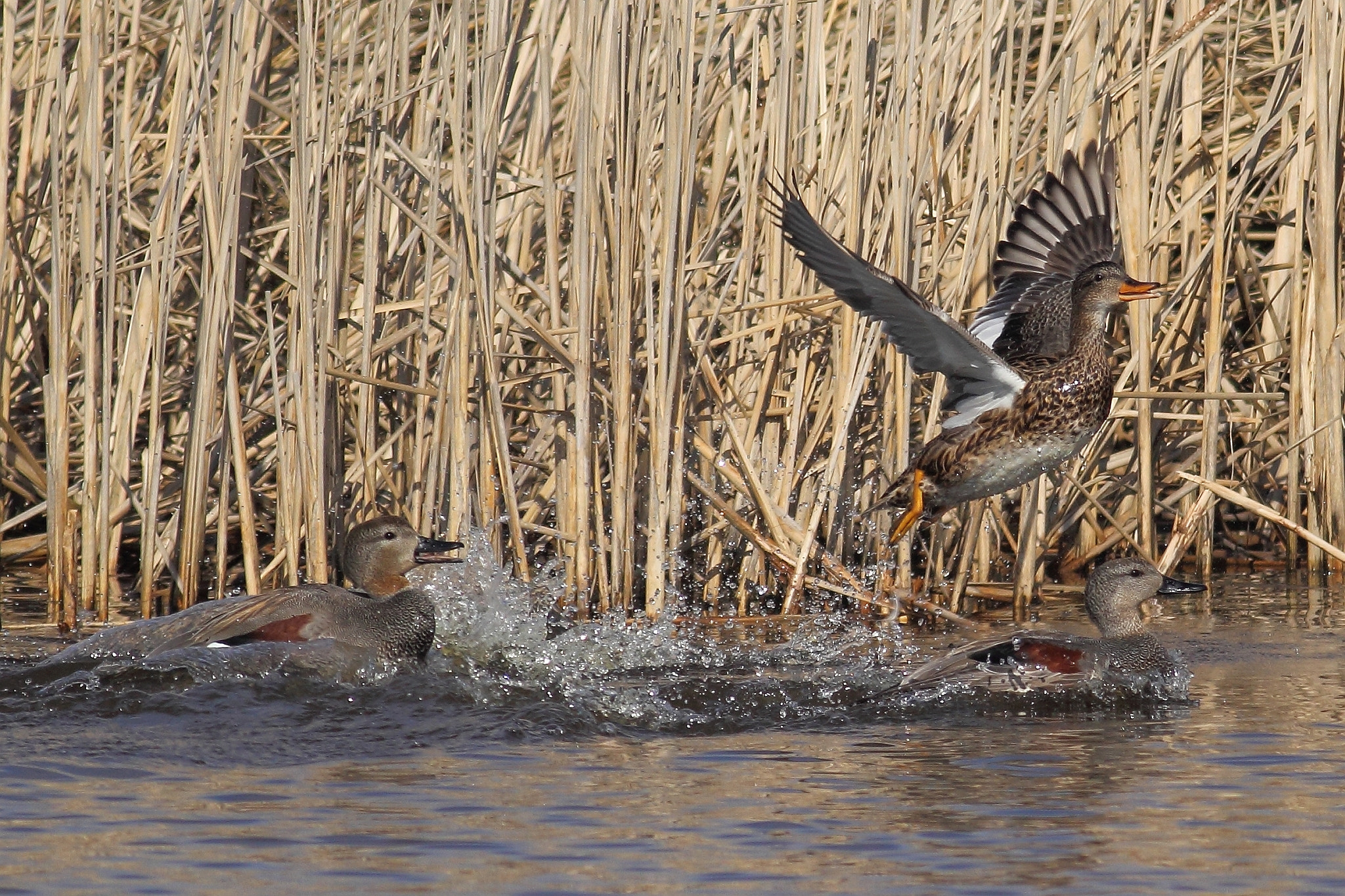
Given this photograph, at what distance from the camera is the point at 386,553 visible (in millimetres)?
5996

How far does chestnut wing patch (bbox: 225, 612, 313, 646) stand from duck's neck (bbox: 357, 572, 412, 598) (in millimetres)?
385

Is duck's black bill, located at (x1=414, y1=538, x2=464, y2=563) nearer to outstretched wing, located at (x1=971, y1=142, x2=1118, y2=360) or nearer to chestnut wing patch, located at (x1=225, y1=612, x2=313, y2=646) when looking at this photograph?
chestnut wing patch, located at (x1=225, y1=612, x2=313, y2=646)

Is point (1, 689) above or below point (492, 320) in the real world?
below

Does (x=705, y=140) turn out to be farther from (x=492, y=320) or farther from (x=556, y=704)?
Result: (x=556, y=704)

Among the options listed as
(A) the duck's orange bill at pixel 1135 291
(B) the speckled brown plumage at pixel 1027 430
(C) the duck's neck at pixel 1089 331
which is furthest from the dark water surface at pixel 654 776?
(A) the duck's orange bill at pixel 1135 291

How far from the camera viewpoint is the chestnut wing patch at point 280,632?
18.3 feet

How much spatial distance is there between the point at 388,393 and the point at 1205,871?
14.7ft

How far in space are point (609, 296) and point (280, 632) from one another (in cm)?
165

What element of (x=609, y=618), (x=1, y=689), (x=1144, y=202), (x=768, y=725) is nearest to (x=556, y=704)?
(x=768, y=725)

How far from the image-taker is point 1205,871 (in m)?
3.57

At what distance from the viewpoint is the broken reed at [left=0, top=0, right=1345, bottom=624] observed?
6.19 metres

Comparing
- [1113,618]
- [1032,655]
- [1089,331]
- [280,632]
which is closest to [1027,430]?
[1089,331]

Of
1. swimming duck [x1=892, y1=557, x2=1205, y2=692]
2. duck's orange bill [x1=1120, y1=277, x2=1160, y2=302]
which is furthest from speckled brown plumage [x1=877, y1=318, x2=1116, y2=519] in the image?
swimming duck [x1=892, y1=557, x2=1205, y2=692]

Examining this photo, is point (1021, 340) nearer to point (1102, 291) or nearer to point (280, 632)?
point (1102, 291)
